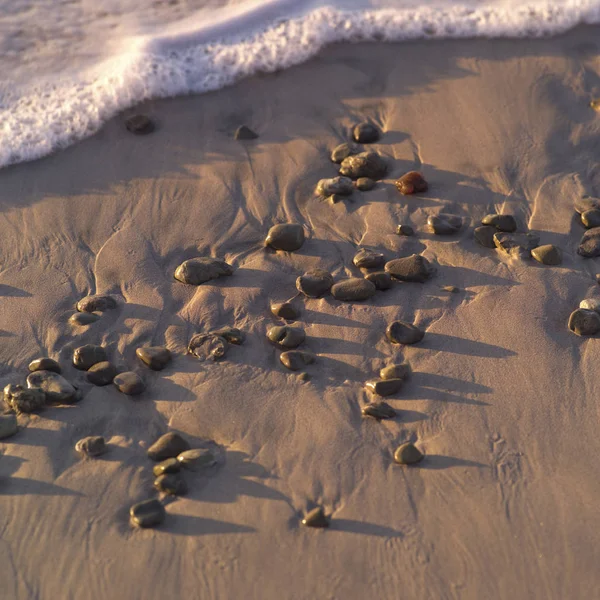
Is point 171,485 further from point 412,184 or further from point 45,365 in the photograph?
point 412,184

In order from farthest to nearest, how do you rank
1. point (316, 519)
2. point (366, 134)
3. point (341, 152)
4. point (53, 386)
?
1. point (366, 134)
2. point (341, 152)
3. point (53, 386)
4. point (316, 519)

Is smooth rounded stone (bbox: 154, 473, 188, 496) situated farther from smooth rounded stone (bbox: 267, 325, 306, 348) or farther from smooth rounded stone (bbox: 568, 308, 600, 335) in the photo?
Result: smooth rounded stone (bbox: 568, 308, 600, 335)

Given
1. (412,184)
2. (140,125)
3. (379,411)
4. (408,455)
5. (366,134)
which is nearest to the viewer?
(408,455)

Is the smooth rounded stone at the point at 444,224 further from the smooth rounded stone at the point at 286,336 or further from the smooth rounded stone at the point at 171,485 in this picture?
the smooth rounded stone at the point at 171,485

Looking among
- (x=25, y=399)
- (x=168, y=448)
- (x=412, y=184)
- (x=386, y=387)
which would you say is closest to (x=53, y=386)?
(x=25, y=399)

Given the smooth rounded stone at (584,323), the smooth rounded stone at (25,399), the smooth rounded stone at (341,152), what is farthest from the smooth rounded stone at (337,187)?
the smooth rounded stone at (25,399)

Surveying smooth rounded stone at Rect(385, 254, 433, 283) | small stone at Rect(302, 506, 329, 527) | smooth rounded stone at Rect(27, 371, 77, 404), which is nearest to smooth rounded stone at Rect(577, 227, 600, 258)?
smooth rounded stone at Rect(385, 254, 433, 283)

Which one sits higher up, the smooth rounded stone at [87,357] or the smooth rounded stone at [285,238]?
the smooth rounded stone at [285,238]
